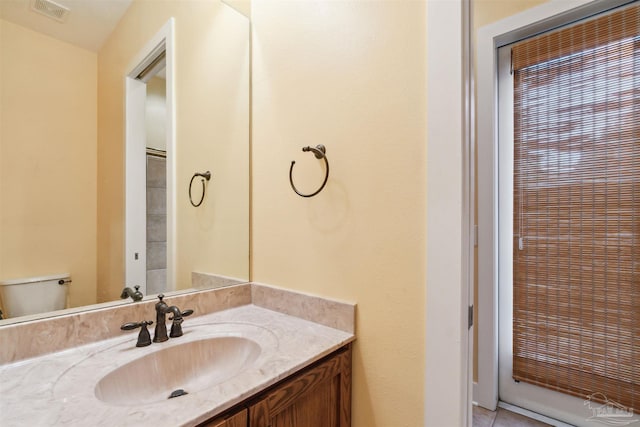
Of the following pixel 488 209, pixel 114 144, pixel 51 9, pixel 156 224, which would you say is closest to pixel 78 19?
pixel 51 9

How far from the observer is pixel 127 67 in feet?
3.36

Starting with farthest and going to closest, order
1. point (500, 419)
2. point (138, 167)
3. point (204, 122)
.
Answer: point (500, 419)
point (204, 122)
point (138, 167)

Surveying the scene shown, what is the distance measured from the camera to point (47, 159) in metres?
0.85

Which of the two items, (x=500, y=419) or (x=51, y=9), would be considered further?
(x=500, y=419)

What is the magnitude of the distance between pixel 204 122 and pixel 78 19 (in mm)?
502

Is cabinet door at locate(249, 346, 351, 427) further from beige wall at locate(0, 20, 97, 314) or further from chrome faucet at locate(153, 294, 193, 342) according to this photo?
beige wall at locate(0, 20, 97, 314)

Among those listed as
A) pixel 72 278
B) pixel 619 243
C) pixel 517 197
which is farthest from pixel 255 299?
pixel 619 243

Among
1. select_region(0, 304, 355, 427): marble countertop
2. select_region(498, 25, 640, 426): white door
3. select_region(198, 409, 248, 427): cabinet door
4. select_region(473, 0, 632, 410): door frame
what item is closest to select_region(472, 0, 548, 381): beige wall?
select_region(473, 0, 632, 410): door frame

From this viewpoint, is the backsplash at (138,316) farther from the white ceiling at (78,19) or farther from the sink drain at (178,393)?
the white ceiling at (78,19)

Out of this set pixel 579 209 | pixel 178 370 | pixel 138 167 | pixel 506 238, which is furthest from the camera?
pixel 506 238

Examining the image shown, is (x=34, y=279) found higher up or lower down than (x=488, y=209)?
lower down

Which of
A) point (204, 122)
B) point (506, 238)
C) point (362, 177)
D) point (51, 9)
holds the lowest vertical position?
point (506, 238)

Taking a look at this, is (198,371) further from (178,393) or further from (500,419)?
(500,419)

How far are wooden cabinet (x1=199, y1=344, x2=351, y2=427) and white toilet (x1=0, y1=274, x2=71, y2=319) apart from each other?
644mm
